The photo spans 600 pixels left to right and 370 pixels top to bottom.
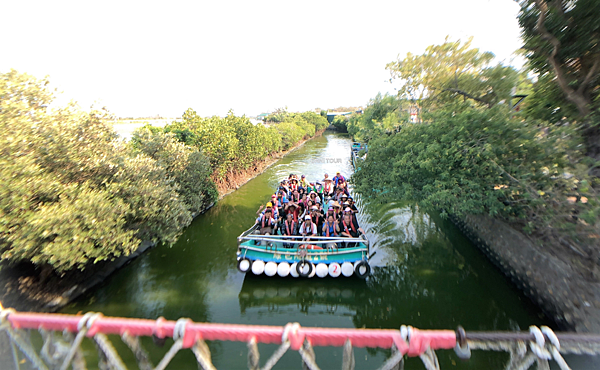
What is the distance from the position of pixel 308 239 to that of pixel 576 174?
6655 millimetres

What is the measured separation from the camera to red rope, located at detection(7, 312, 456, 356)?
2201 millimetres

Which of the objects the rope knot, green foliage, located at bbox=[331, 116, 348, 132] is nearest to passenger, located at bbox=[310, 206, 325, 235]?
the rope knot

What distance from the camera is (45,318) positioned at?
8.02 feet

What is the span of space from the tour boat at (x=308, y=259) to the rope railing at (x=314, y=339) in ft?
18.8

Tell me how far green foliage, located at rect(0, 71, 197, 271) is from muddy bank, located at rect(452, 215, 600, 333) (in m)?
10.7

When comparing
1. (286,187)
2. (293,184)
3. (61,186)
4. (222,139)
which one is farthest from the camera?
(222,139)

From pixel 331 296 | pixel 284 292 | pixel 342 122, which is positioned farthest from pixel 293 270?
Result: pixel 342 122

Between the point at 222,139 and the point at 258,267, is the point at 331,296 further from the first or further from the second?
the point at 222,139

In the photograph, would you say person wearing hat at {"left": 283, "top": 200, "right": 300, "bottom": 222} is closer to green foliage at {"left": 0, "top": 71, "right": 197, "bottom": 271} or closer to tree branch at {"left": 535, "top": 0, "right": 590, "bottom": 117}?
green foliage at {"left": 0, "top": 71, "right": 197, "bottom": 271}

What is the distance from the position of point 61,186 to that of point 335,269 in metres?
7.47

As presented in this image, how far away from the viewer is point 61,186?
6258 mm

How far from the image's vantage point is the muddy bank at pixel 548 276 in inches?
221

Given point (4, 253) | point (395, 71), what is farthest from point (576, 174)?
point (4, 253)

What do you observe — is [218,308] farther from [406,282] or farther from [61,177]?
[406,282]
